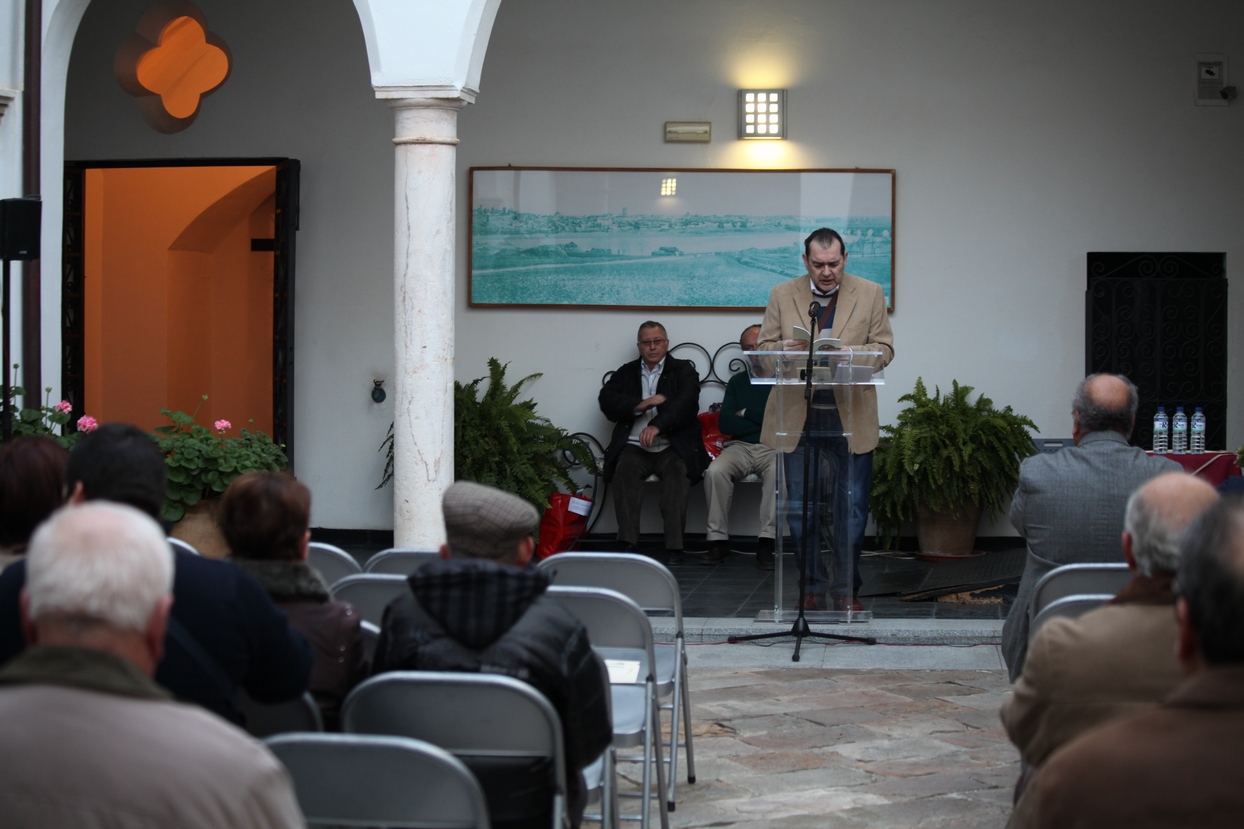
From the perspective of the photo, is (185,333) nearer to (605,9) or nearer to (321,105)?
(321,105)

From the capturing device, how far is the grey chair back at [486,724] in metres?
2.56

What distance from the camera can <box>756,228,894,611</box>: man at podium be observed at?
6.29 m

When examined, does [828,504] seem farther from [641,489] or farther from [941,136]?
[941,136]

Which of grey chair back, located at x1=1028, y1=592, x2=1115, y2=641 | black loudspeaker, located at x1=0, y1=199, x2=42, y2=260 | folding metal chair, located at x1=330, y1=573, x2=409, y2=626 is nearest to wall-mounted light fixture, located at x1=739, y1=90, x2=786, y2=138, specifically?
black loudspeaker, located at x1=0, y1=199, x2=42, y2=260

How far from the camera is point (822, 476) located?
20.9ft

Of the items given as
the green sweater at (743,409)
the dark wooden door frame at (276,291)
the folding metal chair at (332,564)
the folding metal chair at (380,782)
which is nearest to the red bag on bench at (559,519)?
the green sweater at (743,409)

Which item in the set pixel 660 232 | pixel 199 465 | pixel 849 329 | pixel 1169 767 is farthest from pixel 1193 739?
pixel 660 232

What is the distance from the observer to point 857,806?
4.10 metres

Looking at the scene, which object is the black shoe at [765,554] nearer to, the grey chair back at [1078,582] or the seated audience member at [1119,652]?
the grey chair back at [1078,582]

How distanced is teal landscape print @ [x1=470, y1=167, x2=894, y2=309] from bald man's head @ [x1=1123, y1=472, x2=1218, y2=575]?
21.4 ft

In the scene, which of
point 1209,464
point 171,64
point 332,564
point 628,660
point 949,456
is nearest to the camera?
point 628,660

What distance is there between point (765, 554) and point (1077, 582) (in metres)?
4.95

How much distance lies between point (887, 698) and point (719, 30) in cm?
516

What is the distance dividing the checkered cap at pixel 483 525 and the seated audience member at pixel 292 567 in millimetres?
280
